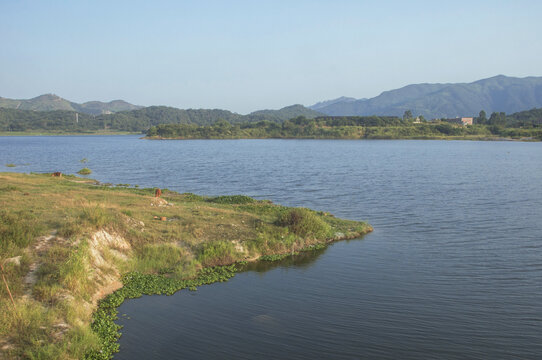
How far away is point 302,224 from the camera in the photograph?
2488cm

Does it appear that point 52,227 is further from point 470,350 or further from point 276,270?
point 470,350

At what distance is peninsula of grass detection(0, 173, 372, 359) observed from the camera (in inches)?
492

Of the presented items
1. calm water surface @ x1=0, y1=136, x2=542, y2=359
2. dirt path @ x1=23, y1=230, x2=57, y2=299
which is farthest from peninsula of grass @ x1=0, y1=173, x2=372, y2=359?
calm water surface @ x1=0, y1=136, x2=542, y2=359

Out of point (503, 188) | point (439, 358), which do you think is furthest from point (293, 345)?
point (503, 188)

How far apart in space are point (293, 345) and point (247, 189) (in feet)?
109

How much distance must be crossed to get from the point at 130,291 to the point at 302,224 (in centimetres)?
1133

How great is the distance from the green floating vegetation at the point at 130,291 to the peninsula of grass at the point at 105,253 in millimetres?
41

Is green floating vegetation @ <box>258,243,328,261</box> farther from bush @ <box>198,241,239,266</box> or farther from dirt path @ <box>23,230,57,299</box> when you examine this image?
dirt path @ <box>23,230,57,299</box>

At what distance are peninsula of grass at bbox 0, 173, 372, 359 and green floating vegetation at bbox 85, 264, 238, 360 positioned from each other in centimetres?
4

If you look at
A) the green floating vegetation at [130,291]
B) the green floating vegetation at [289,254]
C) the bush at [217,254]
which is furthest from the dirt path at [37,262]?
the green floating vegetation at [289,254]

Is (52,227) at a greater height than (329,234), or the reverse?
→ (52,227)

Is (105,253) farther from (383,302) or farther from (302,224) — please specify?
(383,302)

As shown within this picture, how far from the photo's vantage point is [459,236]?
26.5m

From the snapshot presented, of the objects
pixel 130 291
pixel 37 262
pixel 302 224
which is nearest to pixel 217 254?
pixel 130 291
